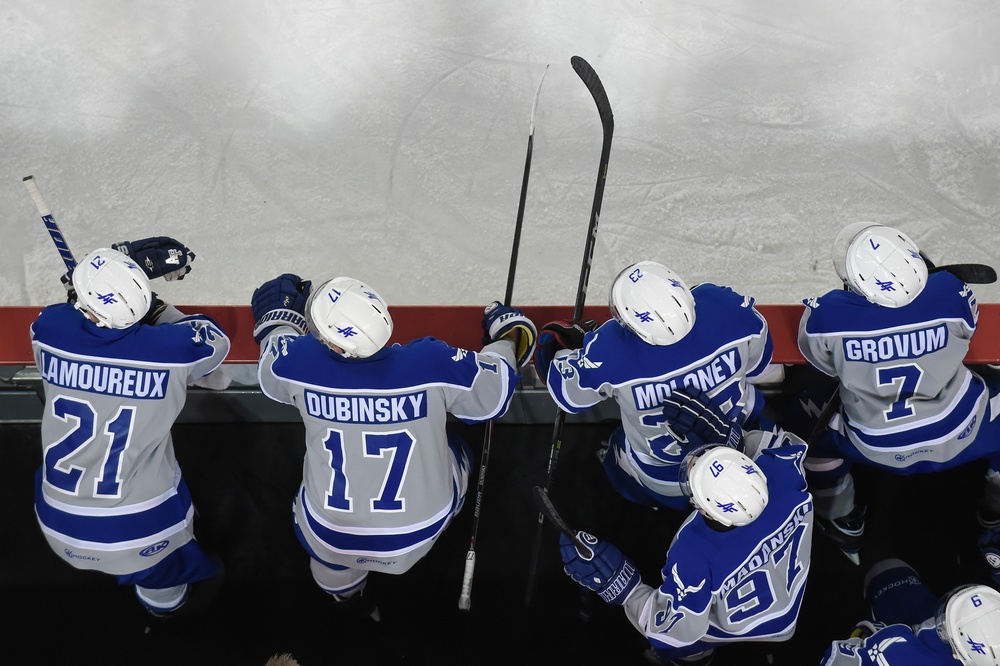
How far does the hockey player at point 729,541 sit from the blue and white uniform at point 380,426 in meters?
0.55

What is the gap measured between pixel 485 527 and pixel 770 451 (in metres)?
1.16

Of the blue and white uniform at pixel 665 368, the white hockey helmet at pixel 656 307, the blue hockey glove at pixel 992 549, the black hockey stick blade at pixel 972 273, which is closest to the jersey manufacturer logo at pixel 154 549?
the blue and white uniform at pixel 665 368

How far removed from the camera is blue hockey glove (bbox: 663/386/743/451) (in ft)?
6.82

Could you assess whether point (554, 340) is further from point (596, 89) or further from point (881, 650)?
point (881, 650)

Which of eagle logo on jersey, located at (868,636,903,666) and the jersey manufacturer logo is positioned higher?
eagle logo on jersey, located at (868,636,903,666)

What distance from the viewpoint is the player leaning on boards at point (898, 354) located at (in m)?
2.21

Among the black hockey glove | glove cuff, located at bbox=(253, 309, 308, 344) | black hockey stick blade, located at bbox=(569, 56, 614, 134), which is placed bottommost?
the black hockey glove

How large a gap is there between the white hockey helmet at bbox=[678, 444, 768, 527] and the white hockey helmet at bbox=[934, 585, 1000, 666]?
1.85 feet

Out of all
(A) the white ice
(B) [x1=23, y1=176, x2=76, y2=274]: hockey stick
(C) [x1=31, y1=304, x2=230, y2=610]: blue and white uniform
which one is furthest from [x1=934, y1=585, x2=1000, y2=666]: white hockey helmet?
(B) [x1=23, y1=176, x2=76, y2=274]: hockey stick

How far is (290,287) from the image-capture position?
8.00 ft

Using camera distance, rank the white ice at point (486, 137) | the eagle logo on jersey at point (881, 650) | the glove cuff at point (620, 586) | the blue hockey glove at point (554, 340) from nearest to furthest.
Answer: the eagle logo on jersey at point (881, 650)
the glove cuff at point (620, 586)
the blue hockey glove at point (554, 340)
the white ice at point (486, 137)

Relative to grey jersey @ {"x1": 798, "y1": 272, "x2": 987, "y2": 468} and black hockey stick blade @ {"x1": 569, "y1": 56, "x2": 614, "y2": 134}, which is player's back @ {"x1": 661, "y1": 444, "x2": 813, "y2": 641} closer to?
grey jersey @ {"x1": 798, "y1": 272, "x2": 987, "y2": 468}

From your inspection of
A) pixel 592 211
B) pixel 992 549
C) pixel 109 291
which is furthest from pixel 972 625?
pixel 109 291

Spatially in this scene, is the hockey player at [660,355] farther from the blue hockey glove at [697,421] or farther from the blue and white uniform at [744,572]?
the blue and white uniform at [744,572]
